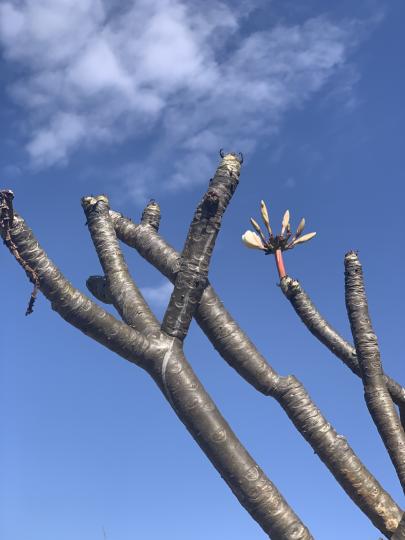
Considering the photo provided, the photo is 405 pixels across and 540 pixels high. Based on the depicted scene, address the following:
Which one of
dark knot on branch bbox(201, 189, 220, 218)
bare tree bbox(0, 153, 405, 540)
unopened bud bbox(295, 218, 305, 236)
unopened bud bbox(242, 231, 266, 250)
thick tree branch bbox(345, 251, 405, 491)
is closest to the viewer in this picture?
bare tree bbox(0, 153, 405, 540)

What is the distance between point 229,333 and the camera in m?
4.93

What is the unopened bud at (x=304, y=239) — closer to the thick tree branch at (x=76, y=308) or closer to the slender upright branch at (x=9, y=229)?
the thick tree branch at (x=76, y=308)

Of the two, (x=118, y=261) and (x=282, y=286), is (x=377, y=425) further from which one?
(x=118, y=261)

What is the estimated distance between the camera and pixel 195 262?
4594 mm

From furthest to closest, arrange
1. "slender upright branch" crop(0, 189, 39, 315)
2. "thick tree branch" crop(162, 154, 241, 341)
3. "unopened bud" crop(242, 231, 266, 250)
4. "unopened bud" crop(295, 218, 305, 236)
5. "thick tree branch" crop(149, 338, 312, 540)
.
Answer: "unopened bud" crop(295, 218, 305, 236) < "unopened bud" crop(242, 231, 266, 250) < "thick tree branch" crop(162, 154, 241, 341) < "slender upright branch" crop(0, 189, 39, 315) < "thick tree branch" crop(149, 338, 312, 540)

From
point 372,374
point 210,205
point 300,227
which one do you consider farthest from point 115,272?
point 372,374

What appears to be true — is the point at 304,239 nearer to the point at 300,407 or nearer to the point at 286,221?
the point at 286,221

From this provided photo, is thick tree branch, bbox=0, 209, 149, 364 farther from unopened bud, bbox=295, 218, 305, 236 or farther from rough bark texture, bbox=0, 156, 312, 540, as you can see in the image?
unopened bud, bbox=295, 218, 305, 236

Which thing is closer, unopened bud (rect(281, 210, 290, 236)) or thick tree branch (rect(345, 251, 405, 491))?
thick tree branch (rect(345, 251, 405, 491))

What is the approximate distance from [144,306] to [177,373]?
811 mm

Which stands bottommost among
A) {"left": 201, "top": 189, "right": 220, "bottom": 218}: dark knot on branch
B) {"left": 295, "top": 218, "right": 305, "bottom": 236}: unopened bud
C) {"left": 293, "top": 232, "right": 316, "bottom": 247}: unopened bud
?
{"left": 201, "top": 189, "right": 220, "bottom": 218}: dark knot on branch

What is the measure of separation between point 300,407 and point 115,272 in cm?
193

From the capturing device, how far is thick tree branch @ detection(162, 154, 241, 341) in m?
4.47

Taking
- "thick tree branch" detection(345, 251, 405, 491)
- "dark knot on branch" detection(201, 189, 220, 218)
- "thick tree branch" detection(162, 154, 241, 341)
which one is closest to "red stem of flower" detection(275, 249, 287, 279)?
"thick tree branch" detection(345, 251, 405, 491)
